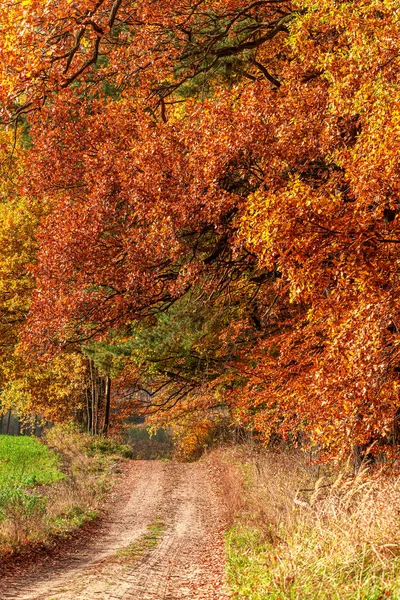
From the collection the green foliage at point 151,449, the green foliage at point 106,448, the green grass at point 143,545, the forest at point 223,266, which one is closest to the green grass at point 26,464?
the forest at point 223,266

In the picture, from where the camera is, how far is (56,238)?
1432 cm

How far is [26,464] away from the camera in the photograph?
2272cm

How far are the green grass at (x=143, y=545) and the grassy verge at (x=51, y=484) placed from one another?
1.54 meters

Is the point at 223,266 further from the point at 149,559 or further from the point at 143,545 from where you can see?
the point at 149,559

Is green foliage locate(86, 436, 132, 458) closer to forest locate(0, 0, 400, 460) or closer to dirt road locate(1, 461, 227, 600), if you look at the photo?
dirt road locate(1, 461, 227, 600)

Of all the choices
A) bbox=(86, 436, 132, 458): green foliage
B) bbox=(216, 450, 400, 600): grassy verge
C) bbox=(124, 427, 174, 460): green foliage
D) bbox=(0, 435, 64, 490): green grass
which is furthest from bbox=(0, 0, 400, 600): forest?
bbox=(124, 427, 174, 460): green foliage

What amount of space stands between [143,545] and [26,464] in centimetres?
1130

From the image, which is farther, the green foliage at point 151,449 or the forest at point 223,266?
the green foliage at point 151,449

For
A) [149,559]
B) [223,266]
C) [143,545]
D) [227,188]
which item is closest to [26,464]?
[143,545]

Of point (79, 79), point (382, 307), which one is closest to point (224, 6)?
point (79, 79)

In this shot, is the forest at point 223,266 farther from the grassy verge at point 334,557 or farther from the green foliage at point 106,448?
the green foliage at point 106,448

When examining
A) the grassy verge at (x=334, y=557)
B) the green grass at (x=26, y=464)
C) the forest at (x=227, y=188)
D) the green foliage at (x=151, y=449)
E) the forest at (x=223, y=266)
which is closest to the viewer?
the grassy verge at (x=334, y=557)

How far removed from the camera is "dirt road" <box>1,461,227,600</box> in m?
8.77

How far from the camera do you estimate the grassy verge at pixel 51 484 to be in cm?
1210
